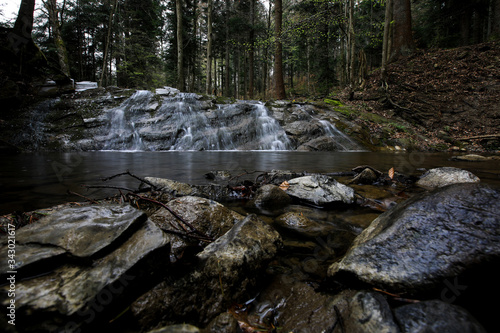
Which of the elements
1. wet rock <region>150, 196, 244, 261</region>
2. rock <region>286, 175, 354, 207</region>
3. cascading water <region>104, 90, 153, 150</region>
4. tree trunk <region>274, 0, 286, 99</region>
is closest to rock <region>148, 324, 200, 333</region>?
wet rock <region>150, 196, 244, 261</region>

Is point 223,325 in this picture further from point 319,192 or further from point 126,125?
point 126,125

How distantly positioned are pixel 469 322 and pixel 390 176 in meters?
3.97

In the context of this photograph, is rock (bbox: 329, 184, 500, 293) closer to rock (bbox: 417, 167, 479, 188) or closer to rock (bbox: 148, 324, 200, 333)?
rock (bbox: 148, 324, 200, 333)

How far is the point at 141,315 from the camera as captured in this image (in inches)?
46.8

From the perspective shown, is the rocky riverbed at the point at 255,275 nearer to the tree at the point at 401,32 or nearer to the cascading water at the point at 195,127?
the cascading water at the point at 195,127

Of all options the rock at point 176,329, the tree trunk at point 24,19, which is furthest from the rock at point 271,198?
the tree trunk at point 24,19

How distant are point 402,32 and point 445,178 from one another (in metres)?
17.4

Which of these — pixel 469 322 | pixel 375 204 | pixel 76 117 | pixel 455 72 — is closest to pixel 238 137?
pixel 76 117

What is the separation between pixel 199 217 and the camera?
224cm

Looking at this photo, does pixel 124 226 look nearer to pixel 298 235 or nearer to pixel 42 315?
pixel 42 315

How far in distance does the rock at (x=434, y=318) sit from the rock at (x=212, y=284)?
2.85ft

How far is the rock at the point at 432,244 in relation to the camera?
1.23 m

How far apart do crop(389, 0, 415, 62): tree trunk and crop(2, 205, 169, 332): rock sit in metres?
20.5

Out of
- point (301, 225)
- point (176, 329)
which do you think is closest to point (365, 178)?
point (301, 225)
